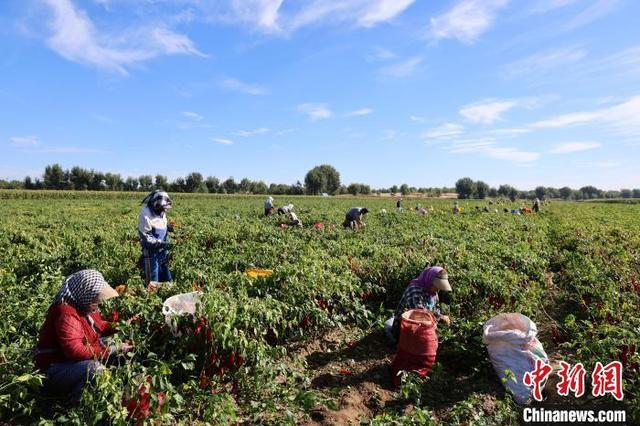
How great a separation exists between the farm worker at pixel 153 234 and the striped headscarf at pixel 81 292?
3483mm

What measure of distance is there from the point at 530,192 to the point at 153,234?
506ft

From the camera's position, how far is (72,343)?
3.50 metres

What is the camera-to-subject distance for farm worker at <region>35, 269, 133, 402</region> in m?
3.49

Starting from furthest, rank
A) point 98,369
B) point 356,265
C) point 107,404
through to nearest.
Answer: point 356,265
point 98,369
point 107,404

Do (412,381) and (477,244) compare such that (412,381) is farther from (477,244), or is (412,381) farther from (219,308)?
(477,244)

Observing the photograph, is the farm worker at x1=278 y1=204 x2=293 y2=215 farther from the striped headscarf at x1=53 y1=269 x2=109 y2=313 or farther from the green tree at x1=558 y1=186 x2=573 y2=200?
the green tree at x1=558 y1=186 x2=573 y2=200

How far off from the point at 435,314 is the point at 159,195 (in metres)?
5.10

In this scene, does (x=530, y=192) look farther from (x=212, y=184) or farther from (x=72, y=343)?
(x=72, y=343)

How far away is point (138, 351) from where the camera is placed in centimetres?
377

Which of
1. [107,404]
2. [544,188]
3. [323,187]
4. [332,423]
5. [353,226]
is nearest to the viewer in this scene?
[107,404]

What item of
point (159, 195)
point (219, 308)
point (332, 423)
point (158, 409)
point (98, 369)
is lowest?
point (332, 423)

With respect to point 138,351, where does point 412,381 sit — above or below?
below

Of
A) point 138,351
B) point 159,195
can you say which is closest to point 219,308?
point 138,351

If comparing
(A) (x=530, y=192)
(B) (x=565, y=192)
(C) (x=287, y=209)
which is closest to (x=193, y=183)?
(C) (x=287, y=209)
